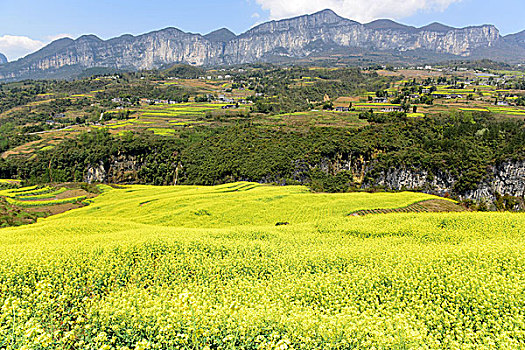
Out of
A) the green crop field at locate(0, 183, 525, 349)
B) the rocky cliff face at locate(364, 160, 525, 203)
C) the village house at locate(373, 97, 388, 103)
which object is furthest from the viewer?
the village house at locate(373, 97, 388, 103)

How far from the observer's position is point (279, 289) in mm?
11516

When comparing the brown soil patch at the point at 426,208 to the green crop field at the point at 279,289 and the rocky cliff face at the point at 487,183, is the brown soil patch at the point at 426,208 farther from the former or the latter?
the rocky cliff face at the point at 487,183

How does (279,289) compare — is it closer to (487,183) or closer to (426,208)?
(426,208)

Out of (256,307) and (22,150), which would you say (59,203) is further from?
(22,150)

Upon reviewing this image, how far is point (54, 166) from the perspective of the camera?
292 ft

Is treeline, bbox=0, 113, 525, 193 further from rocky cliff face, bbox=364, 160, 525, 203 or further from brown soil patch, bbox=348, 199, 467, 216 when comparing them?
brown soil patch, bbox=348, 199, 467, 216

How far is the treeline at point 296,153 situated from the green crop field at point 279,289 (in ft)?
159

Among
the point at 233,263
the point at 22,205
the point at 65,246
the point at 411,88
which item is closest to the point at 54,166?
the point at 22,205

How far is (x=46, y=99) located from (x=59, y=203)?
150372mm

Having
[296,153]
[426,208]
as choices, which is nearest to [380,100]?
[296,153]

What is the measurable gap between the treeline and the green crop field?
48.4 metres

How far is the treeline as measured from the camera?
240ft

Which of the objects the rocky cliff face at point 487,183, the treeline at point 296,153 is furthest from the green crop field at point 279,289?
the rocky cliff face at point 487,183

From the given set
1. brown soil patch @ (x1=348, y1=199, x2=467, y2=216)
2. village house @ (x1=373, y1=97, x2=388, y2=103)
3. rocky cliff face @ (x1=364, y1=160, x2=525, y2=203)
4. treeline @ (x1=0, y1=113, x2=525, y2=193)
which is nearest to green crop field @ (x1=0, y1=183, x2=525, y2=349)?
brown soil patch @ (x1=348, y1=199, x2=467, y2=216)
